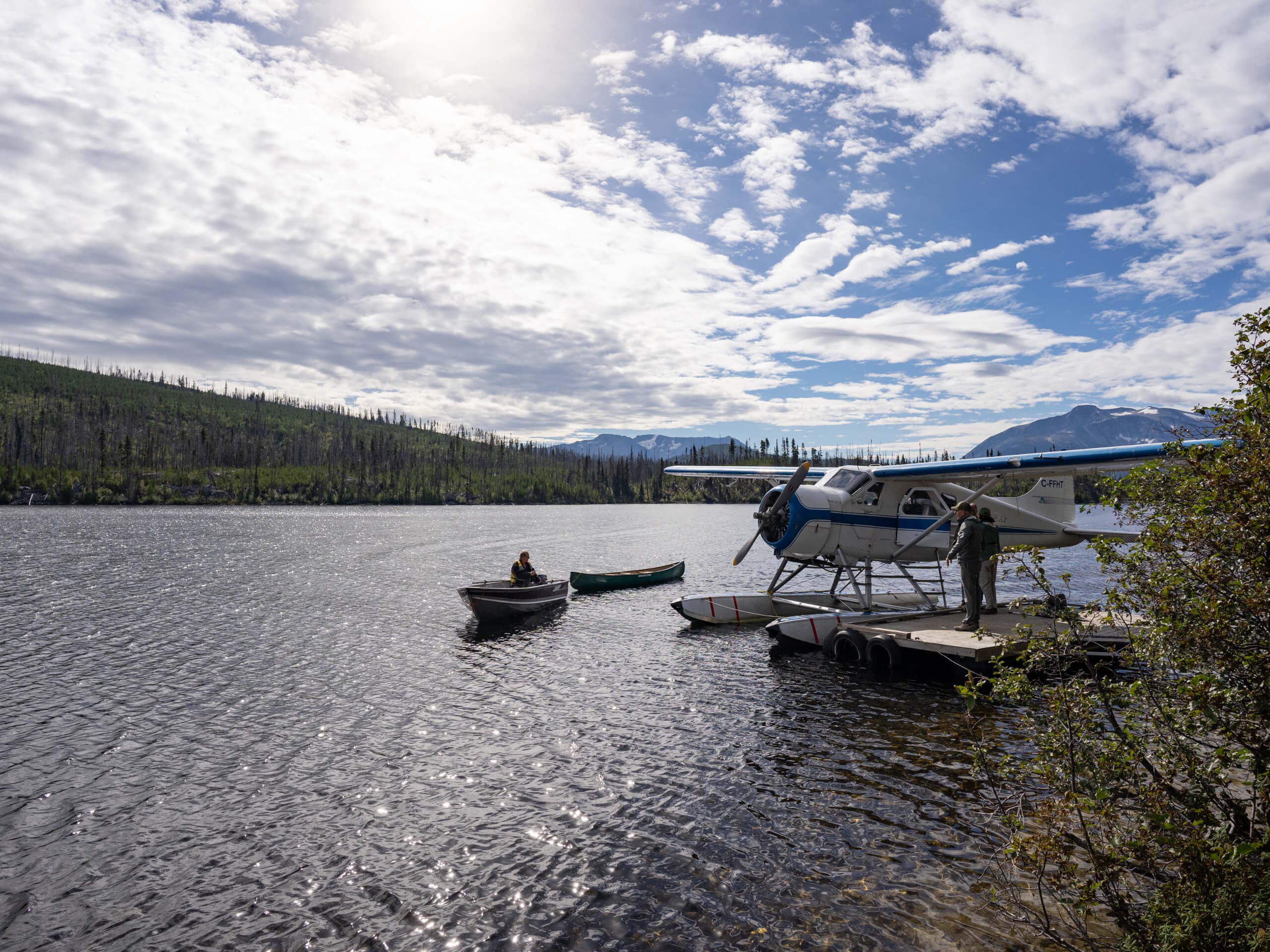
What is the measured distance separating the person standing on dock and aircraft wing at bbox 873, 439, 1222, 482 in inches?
42.9

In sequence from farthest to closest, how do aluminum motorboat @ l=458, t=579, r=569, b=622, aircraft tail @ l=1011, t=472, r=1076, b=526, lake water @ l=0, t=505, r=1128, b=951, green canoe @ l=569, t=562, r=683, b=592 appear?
1. green canoe @ l=569, t=562, r=683, b=592
2. aluminum motorboat @ l=458, t=579, r=569, b=622
3. aircraft tail @ l=1011, t=472, r=1076, b=526
4. lake water @ l=0, t=505, r=1128, b=951

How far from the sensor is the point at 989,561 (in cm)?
1465

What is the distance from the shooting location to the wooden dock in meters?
13.3

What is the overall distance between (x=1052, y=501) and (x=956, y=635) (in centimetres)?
859

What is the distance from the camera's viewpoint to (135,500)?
115938 mm

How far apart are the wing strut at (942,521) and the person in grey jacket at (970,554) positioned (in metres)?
2.09

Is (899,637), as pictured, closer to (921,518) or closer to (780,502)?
(780,502)

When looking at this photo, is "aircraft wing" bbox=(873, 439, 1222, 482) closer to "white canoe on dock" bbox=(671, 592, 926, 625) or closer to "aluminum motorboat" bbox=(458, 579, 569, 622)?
"white canoe on dock" bbox=(671, 592, 926, 625)

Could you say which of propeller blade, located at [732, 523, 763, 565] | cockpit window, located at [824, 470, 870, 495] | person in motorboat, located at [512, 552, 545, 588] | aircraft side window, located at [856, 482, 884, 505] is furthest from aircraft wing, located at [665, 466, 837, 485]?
Result: person in motorboat, located at [512, 552, 545, 588]

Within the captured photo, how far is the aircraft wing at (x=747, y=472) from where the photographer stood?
66.4ft

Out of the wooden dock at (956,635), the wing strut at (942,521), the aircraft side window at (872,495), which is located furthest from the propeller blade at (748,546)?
the wing strut at (942,521)

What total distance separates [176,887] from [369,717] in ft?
18.5

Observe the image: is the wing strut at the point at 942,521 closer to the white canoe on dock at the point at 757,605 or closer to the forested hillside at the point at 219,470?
the white canoe on dock at the point at 757,605

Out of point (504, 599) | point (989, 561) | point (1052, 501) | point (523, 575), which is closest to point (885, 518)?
point (989, 561)
